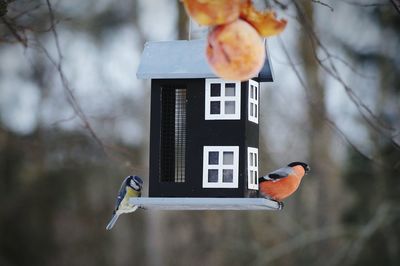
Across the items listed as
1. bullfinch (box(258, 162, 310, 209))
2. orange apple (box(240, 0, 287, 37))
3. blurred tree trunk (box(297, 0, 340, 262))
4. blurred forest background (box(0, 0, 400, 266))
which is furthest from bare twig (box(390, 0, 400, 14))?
blurred tree trunk (box(297, 0, 340, 262))

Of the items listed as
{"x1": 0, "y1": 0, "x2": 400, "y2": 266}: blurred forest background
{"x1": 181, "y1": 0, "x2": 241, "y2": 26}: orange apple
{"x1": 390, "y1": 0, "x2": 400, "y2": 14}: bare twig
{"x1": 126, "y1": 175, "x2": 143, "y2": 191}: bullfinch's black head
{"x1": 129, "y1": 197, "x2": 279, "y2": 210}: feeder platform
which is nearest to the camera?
{"x1": 181, "y1": 0, "x2": 241, "y2": 26}: orange apple

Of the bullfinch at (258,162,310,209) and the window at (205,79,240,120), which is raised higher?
the window at (205,79,240,120)

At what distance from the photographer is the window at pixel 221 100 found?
135 inches

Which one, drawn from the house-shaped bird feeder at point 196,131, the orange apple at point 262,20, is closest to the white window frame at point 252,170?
the house-shaped bird feeder at point 196,131

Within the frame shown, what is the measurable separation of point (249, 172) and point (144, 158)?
27.7 feet

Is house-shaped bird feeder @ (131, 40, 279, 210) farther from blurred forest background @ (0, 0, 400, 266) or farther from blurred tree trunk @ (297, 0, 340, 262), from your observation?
blurred tree trunk @ (297, 0, 340, 262)

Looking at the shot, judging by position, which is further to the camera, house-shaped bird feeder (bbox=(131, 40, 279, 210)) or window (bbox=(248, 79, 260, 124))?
window (bbox=(248, 79, 260, 124))

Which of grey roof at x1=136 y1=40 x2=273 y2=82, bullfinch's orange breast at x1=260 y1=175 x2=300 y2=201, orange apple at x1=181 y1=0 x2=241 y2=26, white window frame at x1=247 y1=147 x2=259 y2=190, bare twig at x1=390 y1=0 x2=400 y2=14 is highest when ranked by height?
bare twig at x1=390 y1=0 x2=400 y2=14

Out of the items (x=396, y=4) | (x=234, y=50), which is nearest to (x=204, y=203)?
(x=396, y=4)

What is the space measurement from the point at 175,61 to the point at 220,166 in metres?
0.43

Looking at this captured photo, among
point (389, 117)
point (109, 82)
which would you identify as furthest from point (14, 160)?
point (389, 117)

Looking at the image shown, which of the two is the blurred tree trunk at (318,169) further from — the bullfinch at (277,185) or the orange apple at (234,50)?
the orange apple at (234,50)

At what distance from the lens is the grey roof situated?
343cm

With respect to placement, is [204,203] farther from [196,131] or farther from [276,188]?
[276,188]
